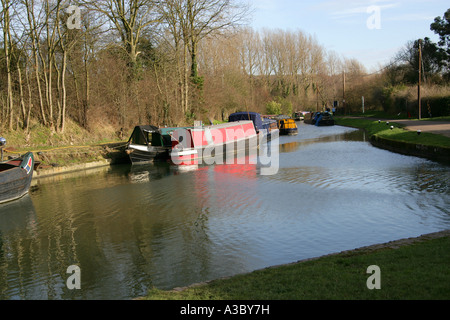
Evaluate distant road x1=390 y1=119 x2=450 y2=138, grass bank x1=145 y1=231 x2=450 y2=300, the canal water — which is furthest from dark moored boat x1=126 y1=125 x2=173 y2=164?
grass bank x1=145 y1=231 x2=450 y2=300

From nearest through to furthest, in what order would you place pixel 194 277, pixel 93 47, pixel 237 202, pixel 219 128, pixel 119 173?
1. pixel 194 277
2. pixel 237 202
3. pixel 119 173
4. pixel 219 128
5. pixel 93 47

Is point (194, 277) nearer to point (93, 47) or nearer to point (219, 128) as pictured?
point (219, 128)

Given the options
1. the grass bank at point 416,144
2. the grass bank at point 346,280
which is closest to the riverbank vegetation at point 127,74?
the grass bank at point 416,144

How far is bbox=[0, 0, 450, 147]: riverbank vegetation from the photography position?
23281mm

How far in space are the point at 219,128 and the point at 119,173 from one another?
6968 mm

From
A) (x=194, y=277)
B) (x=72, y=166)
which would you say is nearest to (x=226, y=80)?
(x=72, y=166)

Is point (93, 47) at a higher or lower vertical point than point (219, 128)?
higher

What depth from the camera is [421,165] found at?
16141 mm

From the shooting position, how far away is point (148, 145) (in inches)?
911

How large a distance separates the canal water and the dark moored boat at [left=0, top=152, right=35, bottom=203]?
1.53 ft

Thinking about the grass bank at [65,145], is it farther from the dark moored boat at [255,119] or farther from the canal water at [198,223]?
the dark moored boat at [255,119]

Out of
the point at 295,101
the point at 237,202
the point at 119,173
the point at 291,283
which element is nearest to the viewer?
the point at 291,283

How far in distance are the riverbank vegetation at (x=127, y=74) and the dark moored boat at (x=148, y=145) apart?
419 cm
